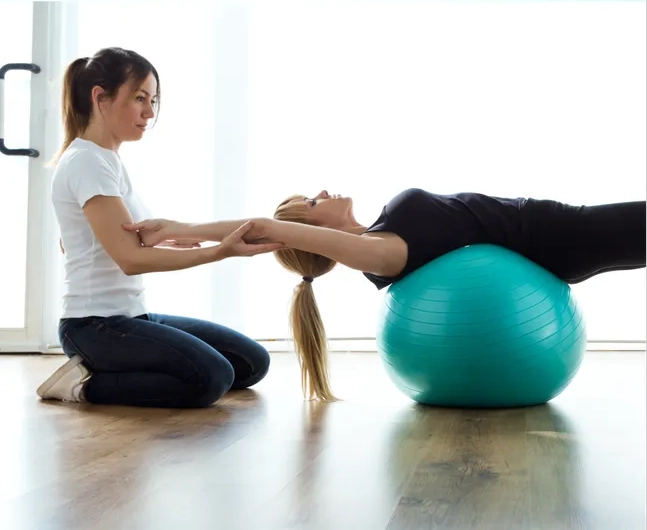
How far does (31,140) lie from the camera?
13.1ft

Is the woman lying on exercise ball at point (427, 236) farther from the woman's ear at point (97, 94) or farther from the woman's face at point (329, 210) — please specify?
the woman's ear at point (97, 94)

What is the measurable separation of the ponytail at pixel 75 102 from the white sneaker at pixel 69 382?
0.63 m

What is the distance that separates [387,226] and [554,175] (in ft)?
5.66

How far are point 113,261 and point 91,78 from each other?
528mm

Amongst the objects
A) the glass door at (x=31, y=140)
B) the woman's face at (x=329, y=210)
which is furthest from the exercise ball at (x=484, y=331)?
the glass door at (x=31, y=140)

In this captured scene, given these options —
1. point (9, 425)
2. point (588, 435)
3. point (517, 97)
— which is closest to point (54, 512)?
point (9, 425)

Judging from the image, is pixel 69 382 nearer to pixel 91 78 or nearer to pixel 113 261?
pixel 113 261

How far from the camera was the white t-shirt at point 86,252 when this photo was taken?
7.86 ft

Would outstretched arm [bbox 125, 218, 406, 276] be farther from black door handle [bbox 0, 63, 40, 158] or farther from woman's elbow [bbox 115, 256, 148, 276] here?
black door handle [bbox 0, 63, 40, 158]

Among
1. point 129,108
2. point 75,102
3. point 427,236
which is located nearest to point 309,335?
point 427,236

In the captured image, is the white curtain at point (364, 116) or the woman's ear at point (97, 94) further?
the white curtain at point (364, 116)

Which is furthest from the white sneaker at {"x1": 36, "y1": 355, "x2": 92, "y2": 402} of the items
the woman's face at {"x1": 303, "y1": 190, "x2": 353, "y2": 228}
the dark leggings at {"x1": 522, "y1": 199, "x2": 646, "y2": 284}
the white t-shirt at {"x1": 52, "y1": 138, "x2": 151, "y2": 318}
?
the dark leggings at {"x1": 522, "y1": 199, "x2": 646, "y2": 284}

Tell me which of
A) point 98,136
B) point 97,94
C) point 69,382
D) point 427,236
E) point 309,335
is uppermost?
point 97,94

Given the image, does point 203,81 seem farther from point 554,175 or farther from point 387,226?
point 387,226
